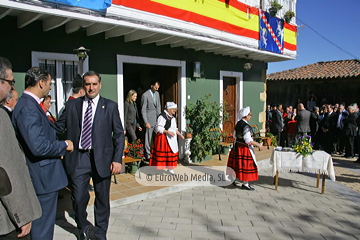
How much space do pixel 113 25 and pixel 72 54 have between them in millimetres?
1015

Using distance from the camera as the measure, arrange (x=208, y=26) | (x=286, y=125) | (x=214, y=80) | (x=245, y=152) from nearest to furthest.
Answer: (x=245, y=152)
(x=208, y=26)
(x=214, y=80)
(x=286, y=125)

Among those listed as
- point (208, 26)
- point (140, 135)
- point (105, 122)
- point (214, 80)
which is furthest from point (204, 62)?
point (105, 122)

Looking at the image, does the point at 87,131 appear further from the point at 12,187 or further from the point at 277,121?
the point at 277,121

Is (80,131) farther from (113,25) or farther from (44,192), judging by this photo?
(113,25)

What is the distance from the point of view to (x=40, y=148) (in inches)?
91.4

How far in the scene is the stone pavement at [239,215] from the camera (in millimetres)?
3627

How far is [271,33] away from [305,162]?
195 inches

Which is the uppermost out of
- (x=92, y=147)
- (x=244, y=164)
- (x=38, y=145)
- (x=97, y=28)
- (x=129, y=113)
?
(x=97, y=28)

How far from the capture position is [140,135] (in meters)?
7.53

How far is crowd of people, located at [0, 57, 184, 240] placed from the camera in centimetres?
170

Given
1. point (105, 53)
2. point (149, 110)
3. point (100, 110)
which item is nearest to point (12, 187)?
point (100, 110)

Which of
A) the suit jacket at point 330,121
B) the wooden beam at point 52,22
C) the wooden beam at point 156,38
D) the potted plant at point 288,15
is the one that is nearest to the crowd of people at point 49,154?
the wooden beam at point 52,22

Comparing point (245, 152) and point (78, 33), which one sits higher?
point (78, 33)

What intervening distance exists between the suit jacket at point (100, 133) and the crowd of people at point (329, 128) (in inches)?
283
